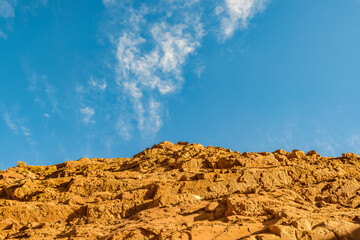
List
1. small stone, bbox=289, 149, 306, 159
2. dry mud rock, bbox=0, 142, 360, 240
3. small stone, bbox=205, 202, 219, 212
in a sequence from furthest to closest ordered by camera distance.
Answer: small stone, bbox=289, 149, 306, 159
small stone, bbox=205, 202, 219, 212
dry mud rock, bbox=0, 142, 360, 240

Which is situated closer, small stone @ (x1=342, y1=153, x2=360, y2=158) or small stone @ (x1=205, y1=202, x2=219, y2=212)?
small stone @ (x1=205, y1=202, x2=219, y2=212)

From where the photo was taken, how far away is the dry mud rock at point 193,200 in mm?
7348

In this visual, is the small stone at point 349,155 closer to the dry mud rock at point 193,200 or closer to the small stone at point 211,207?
the dry mud rock at point 193,200

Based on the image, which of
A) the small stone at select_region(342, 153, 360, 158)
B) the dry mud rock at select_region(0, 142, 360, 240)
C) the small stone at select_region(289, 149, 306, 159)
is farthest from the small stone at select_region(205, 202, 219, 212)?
the small stone at select_region(342, 153, 360, 158)

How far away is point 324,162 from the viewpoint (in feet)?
51.6

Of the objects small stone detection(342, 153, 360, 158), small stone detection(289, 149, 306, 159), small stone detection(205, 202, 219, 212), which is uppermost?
small stone detection(289, 149, 306, 159)

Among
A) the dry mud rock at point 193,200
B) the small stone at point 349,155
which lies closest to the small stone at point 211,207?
the dry mud rock at point 193,200

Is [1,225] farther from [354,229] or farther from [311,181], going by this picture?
[311,181]

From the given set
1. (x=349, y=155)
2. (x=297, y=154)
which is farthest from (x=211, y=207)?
(x=349, y=155)

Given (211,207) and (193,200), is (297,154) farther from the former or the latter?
(211,207)

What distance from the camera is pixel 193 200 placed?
10.9 metres

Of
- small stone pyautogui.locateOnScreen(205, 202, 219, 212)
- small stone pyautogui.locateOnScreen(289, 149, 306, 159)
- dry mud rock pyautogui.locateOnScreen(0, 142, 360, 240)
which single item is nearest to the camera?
dry mud rock pyautogui.locateOnScreen(0, 142, 360, 240)

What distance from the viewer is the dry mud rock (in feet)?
24.1

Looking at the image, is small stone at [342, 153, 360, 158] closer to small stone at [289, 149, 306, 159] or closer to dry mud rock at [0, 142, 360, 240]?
dry mud rock at [0, 142, 360, 240]
